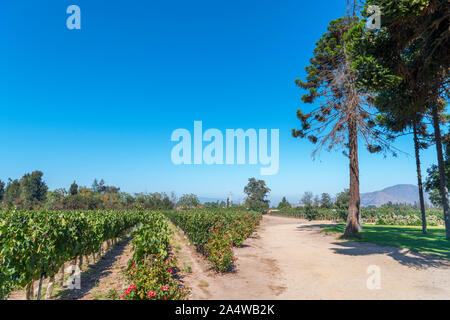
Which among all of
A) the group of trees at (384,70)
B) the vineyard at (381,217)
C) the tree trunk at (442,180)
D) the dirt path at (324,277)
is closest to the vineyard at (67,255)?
the dirt path at (324,277)

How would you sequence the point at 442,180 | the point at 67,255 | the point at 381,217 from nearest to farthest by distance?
the point at 67,255, the point at 442,180, the point at 381,217

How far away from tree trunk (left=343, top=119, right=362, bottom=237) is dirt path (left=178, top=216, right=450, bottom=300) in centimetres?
441

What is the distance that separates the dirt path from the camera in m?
5.02

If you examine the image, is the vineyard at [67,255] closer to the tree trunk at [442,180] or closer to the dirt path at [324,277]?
the dirt path at [324,277]

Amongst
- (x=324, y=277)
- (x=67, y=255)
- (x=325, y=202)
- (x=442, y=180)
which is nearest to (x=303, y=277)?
(x=324, y=277)

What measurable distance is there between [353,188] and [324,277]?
10.6m

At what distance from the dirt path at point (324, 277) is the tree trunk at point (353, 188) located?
4.41 meters

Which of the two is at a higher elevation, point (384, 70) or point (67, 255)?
point (384, 70)

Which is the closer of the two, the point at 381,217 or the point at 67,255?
the point at 67,255

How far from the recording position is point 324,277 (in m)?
6.30

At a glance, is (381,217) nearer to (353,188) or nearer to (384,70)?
(353,188)

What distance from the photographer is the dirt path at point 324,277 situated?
16.5ft
